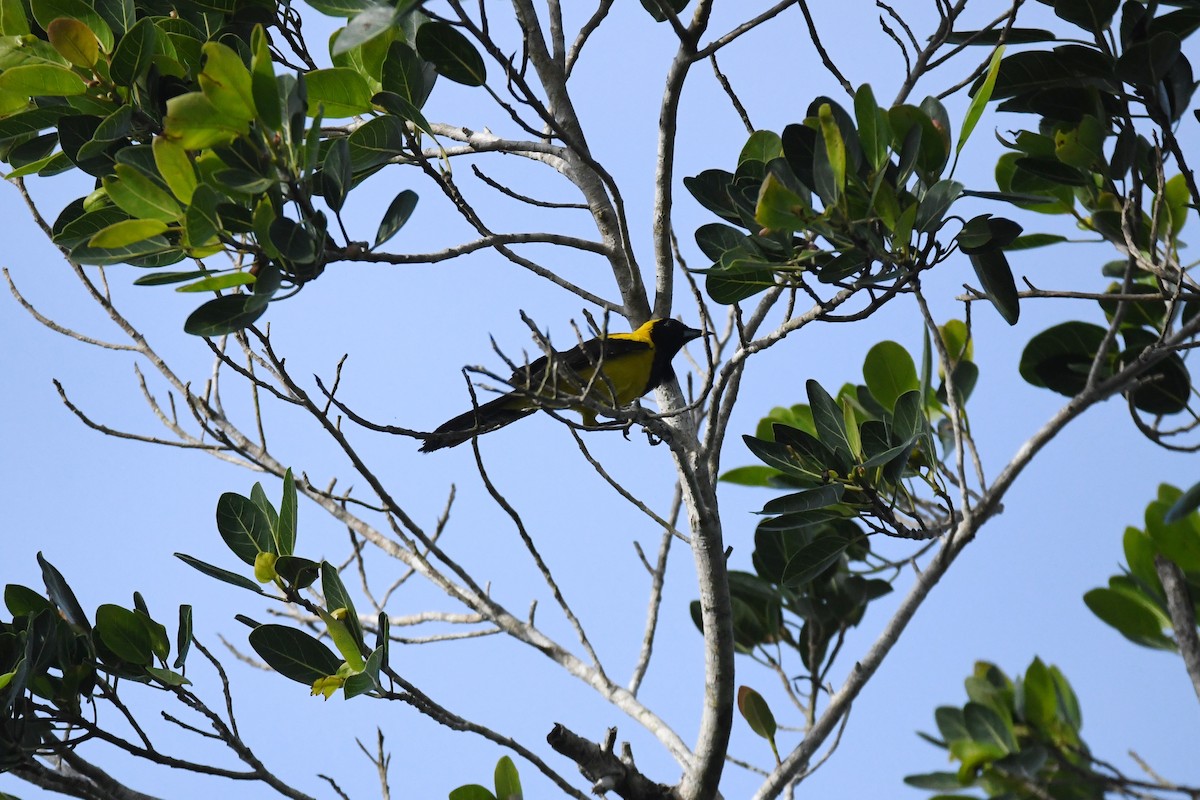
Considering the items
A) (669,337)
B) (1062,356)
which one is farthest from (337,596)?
(1062,356)

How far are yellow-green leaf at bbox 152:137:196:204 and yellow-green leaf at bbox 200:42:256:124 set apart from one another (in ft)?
0.49

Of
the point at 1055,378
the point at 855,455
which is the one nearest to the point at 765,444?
the point at 855,455

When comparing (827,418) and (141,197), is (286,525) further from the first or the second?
(827,418)

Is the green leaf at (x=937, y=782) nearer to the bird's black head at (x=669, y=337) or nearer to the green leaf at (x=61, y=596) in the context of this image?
the bird's black head at (x=669, y=337)

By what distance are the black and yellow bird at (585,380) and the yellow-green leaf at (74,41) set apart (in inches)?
51.9

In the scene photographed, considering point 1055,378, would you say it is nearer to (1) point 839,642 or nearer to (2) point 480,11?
(1) point 839,642

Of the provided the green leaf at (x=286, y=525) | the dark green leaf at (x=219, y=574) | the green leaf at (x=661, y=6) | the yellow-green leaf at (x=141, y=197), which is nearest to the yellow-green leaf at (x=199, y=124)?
the yellow-green leaf at (x=141, y=197)

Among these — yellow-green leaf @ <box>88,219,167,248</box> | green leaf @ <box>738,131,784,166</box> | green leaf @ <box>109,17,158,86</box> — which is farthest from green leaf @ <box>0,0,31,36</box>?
green leaf @ <box>738,131,784,166</box>

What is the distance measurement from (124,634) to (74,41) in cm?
161

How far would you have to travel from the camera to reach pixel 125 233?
2.47m

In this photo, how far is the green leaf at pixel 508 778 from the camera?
307 cm

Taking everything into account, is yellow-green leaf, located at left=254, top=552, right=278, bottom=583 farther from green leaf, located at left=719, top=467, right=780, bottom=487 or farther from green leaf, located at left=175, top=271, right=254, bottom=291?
green leaf, located at left=719, top=467, right=780, bottom=487

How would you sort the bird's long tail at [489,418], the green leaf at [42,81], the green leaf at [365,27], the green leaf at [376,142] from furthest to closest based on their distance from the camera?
the bird's long tail at [489,418] < the green leaf at [376,142] < the green leaf at [42,81] < the green leaf at [365,27]

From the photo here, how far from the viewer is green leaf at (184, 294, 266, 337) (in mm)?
2457
